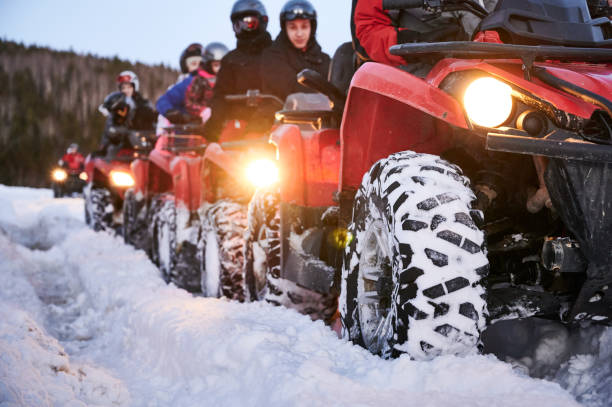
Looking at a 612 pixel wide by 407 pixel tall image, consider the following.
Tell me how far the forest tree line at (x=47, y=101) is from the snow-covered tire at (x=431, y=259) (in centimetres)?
3746

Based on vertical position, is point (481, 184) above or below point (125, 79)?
below

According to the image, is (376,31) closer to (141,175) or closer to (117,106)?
(141,175)

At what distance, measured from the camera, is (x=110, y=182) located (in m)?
10.7

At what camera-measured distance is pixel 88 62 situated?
46344 mm

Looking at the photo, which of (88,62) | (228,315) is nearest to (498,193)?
(228,315)

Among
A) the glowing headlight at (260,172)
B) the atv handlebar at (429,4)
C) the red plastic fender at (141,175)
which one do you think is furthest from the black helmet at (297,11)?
the atv handlebar at (429,4)

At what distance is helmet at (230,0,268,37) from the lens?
24.4ft

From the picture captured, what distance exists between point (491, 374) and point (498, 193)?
938 millimetres

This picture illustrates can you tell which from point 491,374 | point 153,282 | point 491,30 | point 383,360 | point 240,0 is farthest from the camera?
point 240,0

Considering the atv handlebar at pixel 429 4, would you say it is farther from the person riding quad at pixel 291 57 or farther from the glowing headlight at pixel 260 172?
the person riding quad at pixel 291 57

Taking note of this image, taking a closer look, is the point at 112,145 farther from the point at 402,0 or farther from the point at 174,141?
the point at 402,0

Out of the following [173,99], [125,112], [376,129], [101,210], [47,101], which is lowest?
[101,210]

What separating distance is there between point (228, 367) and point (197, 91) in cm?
720

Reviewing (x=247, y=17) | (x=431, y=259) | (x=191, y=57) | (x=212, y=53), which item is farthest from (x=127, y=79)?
(x=431, y=259)
